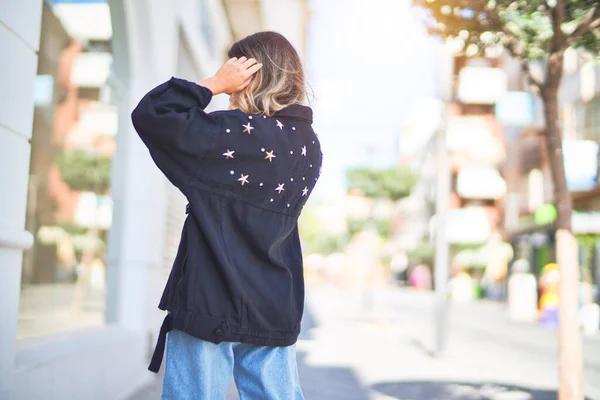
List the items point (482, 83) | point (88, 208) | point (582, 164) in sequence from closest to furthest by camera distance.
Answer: point (582, 164)
point (88, 208)
point (482, 83)

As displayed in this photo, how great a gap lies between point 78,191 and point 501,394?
19625 mm

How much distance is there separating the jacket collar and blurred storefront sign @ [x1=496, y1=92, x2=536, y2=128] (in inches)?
1220

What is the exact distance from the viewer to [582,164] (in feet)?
75.7

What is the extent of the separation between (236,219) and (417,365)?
6.71 m

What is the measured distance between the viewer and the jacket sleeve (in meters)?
1.93

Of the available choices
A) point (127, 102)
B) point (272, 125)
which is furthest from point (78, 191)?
point (272, 125)

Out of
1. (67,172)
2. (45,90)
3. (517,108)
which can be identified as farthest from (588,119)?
(45,90)

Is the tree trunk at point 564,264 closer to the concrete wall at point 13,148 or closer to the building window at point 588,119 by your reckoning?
the concrete wall at point 13,148

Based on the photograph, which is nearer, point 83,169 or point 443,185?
point 443,185

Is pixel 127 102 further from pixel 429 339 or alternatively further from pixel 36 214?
pixel 36 214

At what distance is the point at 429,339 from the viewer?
1236cm

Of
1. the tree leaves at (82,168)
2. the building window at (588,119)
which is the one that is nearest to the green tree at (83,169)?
the tree leaves at (82,168)

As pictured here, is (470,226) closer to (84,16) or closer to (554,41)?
(84,16)

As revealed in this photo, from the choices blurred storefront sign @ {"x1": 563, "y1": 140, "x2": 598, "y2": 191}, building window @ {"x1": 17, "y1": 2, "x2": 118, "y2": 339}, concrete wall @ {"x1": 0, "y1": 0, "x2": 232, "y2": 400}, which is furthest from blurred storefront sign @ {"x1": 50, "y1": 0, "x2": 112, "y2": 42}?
blurred storefront sign @ {"x1": 563, "y1": 140, "x2": 598, "y2": 191}
